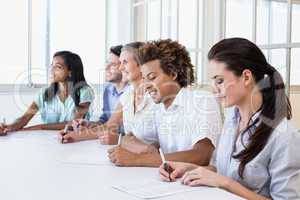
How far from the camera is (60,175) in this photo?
133 centimetres

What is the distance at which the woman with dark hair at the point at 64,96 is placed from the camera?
2.75 meters

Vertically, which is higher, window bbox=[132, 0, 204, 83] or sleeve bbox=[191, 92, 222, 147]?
window bbox=[132, 0, 204, 83]

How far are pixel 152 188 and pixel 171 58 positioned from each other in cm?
87

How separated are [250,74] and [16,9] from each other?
3.12 m

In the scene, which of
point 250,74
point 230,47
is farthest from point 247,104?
point 230,47

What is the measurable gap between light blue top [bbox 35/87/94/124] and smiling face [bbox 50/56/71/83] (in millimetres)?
135

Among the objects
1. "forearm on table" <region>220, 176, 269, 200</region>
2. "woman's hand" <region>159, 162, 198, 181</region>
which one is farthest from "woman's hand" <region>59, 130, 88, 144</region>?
"forearm on table" <region>220, 176, 269, 200</region>

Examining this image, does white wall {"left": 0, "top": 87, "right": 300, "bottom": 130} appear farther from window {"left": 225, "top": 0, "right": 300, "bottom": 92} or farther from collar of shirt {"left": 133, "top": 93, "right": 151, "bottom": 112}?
window {"left": 225, "top": 0, "right": 300, "bottom": 92}

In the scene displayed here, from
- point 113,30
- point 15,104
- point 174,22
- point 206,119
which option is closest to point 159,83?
point 206,119

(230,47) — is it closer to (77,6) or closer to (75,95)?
(75,95)

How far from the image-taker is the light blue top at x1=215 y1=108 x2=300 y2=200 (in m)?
1.15

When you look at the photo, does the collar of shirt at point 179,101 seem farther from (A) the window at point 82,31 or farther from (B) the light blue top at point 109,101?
(A) the window at point 82,31

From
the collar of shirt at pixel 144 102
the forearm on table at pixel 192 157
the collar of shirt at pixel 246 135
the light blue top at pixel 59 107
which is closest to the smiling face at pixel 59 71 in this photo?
the light blue top at pixel 59 107

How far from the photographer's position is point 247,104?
1329 millimetres
